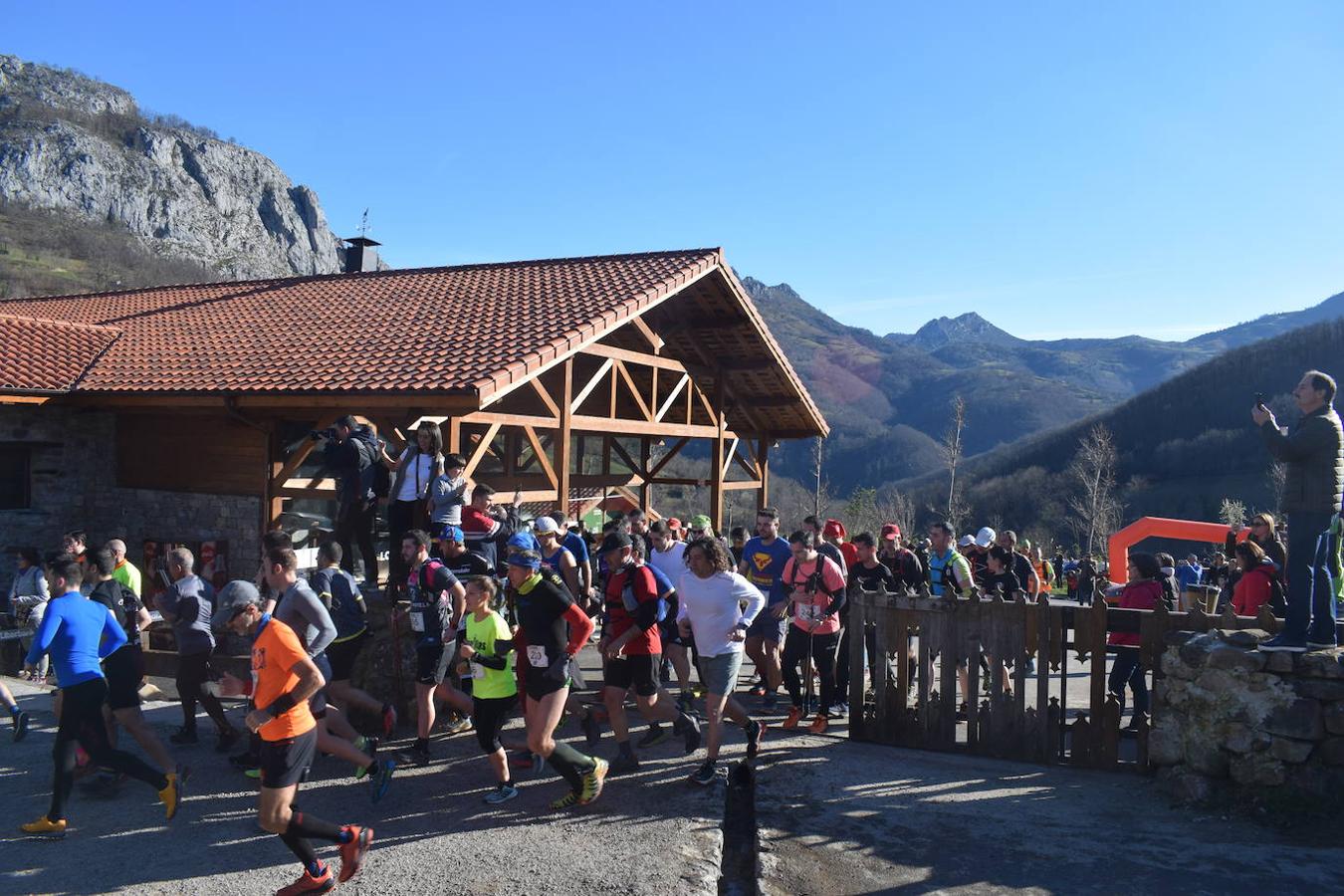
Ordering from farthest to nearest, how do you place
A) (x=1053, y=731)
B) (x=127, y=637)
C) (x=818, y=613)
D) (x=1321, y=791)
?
1. (x=818, y=613)
2. (x=1053, y=731)
3. (x=127, y=637)
4. (x=1321, y=791)

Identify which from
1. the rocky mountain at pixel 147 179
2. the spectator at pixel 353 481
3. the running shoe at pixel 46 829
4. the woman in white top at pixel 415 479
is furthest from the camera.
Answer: the rocky mountain at pixel 147 179

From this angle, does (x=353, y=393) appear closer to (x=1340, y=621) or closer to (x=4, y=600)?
(x=4, y=600)

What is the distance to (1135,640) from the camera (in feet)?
19.8

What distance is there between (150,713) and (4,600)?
5.20 metres

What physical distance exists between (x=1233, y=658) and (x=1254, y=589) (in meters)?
1.50

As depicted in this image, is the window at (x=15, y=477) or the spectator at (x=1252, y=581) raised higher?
the window at (x=15, y=477)

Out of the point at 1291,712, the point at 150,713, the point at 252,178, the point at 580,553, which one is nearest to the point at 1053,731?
the point at 1291,712

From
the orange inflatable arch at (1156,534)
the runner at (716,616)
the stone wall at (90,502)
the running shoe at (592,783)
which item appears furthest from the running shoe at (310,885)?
the orange inflatable arch at (1156,534)

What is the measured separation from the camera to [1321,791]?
510 centimetres

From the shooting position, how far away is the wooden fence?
5965 mm

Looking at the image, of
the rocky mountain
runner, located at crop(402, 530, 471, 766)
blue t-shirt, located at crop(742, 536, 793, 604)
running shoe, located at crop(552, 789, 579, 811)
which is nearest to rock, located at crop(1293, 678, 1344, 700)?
blue t-shirt, located at crop(742, 536, 793, 604)

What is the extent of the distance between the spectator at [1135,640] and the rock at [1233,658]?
0.63 meters

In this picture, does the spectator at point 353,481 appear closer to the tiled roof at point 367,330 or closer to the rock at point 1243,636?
the tiled roof at point 367,330

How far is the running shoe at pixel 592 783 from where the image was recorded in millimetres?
5234
